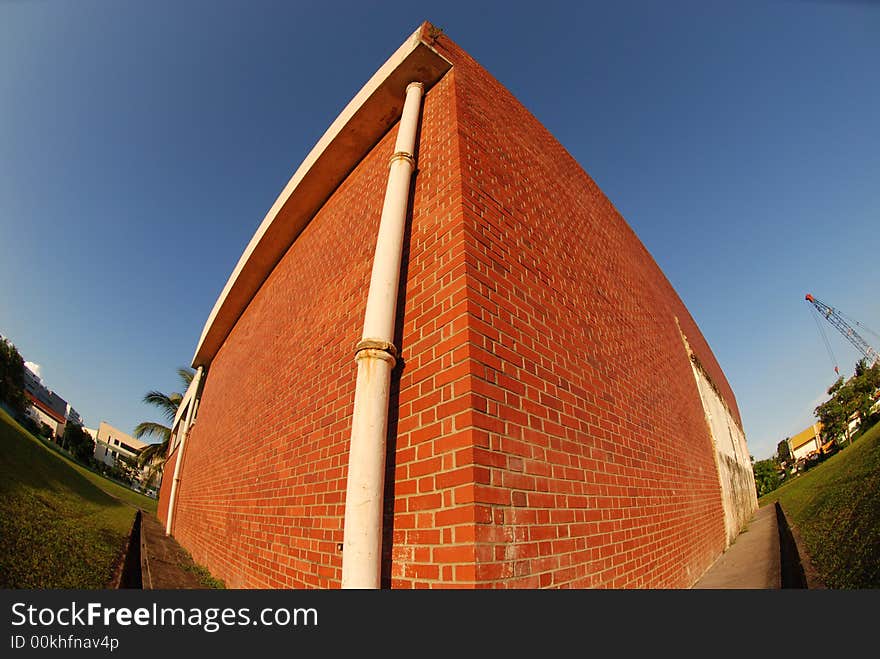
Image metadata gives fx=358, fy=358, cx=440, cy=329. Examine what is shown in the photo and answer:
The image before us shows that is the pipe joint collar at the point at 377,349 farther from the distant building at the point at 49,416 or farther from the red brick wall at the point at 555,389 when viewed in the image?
the distant building at the point at 49,416

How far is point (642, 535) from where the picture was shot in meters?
2.91

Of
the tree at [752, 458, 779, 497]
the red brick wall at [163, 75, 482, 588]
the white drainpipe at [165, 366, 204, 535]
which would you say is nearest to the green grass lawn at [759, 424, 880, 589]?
the red brick wall at [163, 75, 482, 588]

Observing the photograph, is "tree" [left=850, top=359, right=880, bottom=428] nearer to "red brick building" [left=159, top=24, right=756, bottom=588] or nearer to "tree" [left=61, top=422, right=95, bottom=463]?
"red brick building" [left=159, top=24, right=756, bottom=588]

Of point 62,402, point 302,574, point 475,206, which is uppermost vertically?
point 62,402

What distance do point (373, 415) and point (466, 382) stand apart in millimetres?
510

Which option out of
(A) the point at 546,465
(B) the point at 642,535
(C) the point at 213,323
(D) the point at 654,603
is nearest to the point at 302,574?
(A) the point at 546,465

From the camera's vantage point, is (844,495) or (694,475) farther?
(844,495)

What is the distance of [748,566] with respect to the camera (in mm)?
4969

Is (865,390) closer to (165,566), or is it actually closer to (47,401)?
(165,566)

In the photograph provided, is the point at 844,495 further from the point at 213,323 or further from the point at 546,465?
the point at 213,323

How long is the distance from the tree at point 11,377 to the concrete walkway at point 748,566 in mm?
30954

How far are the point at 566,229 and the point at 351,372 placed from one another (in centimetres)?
265

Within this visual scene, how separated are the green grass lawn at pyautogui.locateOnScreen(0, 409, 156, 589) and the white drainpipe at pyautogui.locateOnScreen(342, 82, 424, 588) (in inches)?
158

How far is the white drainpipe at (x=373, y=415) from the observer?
5.28 feet
